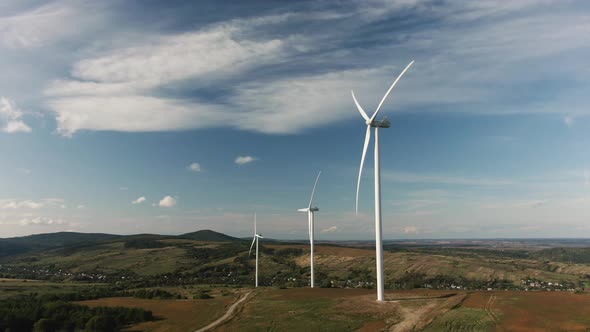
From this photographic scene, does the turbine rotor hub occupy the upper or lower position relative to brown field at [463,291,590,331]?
upper

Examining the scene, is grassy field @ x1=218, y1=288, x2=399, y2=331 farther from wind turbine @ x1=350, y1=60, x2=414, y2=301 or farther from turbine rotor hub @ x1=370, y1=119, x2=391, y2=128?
turbine rotor hub @ x1=370, y1=119, x2=391, y2=128

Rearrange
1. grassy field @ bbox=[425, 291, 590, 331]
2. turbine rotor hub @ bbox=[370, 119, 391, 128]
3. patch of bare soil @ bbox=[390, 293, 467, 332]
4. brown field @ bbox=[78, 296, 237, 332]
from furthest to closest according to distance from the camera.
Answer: turbine rotor hub @ bbox=[370, 119, 391, 128], brown field @ bbox=[78, 296, 237, 332], patch of bare soil @ bbox=[390, 293, 467, 332], grassy field @ bbox=[425, 291, 590, 331]

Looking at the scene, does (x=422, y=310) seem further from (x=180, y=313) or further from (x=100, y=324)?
(x=100, y=324)

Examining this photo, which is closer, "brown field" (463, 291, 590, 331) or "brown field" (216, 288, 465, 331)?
Answer: "brown field" (463, 291, 590, 331)

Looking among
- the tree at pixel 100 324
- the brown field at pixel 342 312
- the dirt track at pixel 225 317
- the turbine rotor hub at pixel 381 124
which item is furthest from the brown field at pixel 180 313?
the turbine rotor hub at pixel 381 124

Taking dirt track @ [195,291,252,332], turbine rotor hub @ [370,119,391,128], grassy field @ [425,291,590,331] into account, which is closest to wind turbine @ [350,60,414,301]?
turbine rotor hub @ [370,119,391,128]

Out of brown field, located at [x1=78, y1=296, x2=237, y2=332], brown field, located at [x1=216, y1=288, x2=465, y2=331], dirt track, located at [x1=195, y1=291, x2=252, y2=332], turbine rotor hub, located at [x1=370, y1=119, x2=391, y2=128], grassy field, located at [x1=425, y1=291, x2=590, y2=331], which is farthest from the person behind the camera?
turbine rotor hub, located at [x1=370, y1=119, x2=391, y2=128]

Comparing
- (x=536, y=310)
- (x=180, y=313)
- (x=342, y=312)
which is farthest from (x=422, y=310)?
(x=180, y=313)

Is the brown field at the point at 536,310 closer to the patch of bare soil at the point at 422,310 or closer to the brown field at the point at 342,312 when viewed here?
the patch of bare soil at the point at 422,310
